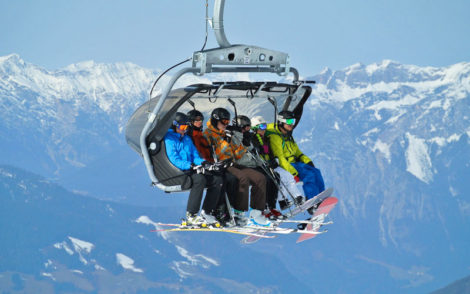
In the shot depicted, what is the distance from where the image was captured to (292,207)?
55.9 ft

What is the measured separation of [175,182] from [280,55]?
3660 mm

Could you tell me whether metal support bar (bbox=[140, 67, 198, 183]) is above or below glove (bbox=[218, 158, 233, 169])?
above

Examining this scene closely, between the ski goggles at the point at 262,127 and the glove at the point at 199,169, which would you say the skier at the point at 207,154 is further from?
the ski goggles at the point at 262,127

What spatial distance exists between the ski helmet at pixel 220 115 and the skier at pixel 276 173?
4.42ft

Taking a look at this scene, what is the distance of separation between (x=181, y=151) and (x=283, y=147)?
10.3 feet

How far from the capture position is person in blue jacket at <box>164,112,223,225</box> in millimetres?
15172

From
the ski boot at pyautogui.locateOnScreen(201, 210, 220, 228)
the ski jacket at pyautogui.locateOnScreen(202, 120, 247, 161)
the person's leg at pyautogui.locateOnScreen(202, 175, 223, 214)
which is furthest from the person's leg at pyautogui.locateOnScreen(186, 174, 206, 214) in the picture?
the ski jacket at pyautogui.locateOnScreen(202, 120, 247, 161)

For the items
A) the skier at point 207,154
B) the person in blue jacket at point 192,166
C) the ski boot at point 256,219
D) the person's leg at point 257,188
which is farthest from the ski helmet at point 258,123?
the ski boot at point 256,219

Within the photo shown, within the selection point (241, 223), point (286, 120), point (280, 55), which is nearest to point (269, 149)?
point (286, 120)

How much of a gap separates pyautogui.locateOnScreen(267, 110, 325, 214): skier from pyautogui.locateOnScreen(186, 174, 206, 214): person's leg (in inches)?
100

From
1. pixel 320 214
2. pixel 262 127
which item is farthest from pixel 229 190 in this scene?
pixel 320 214

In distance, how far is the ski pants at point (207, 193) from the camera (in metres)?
15.4

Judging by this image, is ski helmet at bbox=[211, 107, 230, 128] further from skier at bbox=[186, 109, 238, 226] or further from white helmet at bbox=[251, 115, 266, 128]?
white helmet at bbox=[251, 115, 266, 128]

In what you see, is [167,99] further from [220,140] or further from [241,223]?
[241,223]
